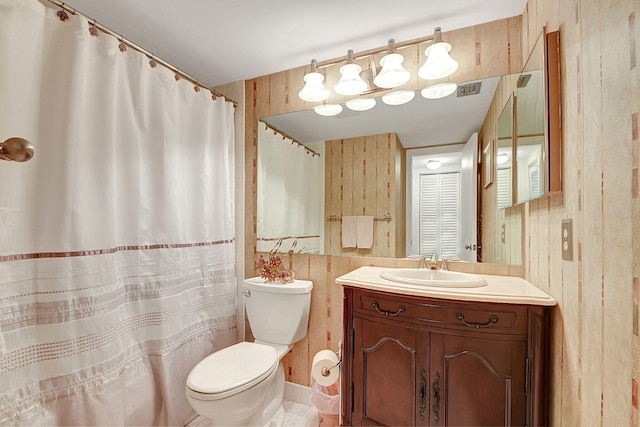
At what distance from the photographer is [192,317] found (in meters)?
1.71

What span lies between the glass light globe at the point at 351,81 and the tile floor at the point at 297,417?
78.4 inches

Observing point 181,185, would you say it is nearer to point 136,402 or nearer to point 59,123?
point 59,123

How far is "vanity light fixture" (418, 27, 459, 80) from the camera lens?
143 centimetres

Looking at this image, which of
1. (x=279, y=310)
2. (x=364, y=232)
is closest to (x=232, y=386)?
(x=279, y=310)

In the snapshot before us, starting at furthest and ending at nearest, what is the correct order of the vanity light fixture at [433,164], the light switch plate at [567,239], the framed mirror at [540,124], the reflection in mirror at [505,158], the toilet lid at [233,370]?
the vanity light fixture at [433,164] → the reflection in mirror at [505,158] → the toilet lid at [233,370] → the framed mirror at [540,124] → the light switch plate at [567,239]

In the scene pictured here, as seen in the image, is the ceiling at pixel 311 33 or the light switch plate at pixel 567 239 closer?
the light switch plate at pixel 567 239

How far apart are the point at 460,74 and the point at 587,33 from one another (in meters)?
0.80

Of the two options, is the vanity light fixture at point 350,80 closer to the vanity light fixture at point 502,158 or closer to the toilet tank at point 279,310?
the vanity light fixture at point 502,158

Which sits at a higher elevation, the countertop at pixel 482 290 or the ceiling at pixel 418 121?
the ceiling at pixel 418 121

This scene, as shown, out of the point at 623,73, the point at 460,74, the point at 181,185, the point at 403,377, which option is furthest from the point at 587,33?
the point at 181,185

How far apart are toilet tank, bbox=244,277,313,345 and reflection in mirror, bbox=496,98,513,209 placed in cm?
119

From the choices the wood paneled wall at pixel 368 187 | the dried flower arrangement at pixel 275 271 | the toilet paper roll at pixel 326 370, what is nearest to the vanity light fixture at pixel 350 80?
the wood paneled wall at pixel 368 187

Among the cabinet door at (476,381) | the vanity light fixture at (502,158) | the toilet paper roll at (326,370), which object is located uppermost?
the vanity light fixture at (502,158)

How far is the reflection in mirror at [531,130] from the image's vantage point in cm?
106
